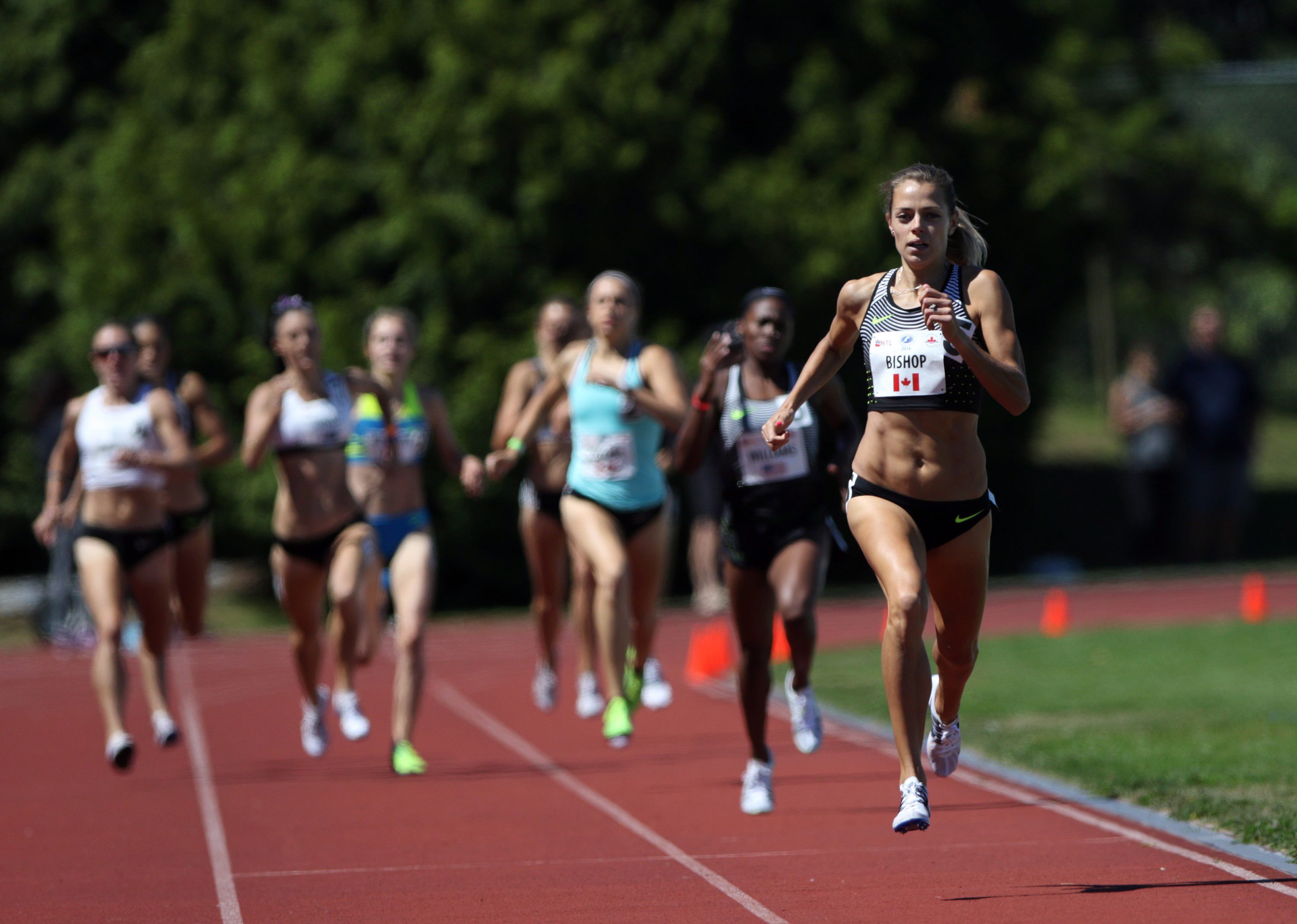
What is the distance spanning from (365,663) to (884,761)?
300 cm

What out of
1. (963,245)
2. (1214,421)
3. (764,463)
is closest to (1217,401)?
(1214,421)

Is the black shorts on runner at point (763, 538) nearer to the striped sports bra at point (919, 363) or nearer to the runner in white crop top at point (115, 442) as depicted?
the striped sports bra at point (919, 363)

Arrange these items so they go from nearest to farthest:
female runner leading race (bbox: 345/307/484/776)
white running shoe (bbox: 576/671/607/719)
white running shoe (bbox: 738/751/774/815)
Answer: white running shoe (bbox: 738/751/774/815) < female runner leading race (bbox: 345/307/484/776) < white running shoe (bbox: 576/671/607/719)

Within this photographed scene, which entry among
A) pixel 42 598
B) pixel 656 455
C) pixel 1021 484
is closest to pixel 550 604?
pixel 656 455

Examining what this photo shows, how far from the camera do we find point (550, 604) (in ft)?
37.9

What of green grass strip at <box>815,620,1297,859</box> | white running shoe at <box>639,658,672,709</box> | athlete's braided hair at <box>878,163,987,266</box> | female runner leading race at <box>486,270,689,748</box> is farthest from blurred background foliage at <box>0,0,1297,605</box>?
athlete's braided hair at <box>878,163,987,266</box>

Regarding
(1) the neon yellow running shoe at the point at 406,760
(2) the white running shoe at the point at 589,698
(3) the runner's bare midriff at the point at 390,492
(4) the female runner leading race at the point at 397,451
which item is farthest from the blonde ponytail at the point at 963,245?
(2) the white running shoe at the point at 589,698

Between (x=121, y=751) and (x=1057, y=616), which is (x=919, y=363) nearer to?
(x=121, y=751)

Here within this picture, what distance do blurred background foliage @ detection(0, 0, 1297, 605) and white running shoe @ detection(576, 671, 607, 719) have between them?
352 inches

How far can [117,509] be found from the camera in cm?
984

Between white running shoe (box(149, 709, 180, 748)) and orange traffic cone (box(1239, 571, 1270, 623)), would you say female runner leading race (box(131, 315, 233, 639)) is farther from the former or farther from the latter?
orange traffic cone (box(1239, 571, 1270, 623))

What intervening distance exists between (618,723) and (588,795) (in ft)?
1.20

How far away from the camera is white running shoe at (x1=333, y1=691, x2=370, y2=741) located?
989 centimetres

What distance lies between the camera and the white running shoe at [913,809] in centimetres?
606
